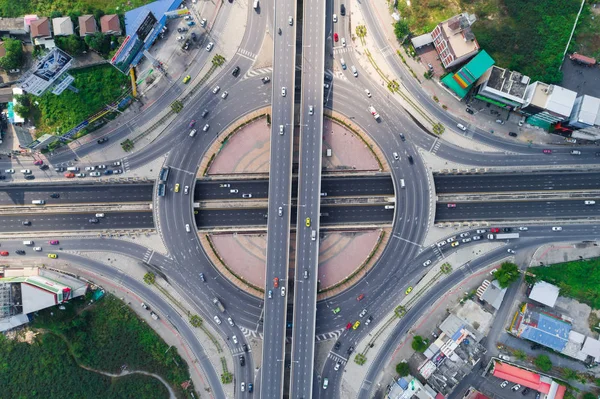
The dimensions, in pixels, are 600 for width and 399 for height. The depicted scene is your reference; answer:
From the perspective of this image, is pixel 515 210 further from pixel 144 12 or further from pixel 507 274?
pixel 144 12

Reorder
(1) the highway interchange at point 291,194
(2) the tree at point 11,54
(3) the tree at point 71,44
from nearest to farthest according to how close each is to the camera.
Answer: (2) the tree at point 11,54 < (3) the tree at point 71,44 < (1) the highway interchange at point 291,194

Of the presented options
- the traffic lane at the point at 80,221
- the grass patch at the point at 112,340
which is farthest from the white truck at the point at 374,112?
the grass patch at the point at 112,340

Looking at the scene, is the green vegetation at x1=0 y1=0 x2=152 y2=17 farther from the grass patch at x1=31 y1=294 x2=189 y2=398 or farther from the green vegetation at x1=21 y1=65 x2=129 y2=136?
the grass patch at x1=31 y1=294 x2=189 y2=398

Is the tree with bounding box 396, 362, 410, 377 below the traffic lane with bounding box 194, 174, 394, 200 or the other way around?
below

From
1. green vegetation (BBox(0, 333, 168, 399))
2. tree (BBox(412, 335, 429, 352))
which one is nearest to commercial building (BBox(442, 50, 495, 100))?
tree (BBox(412, 335, 429, 352))

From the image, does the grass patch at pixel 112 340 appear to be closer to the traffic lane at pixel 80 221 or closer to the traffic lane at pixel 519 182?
the traffic lane at pixel 80 221

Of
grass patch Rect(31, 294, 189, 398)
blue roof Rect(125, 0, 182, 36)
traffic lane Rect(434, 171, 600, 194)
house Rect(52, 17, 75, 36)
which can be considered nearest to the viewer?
grass patch Rect(31, 294, 189, 398)
